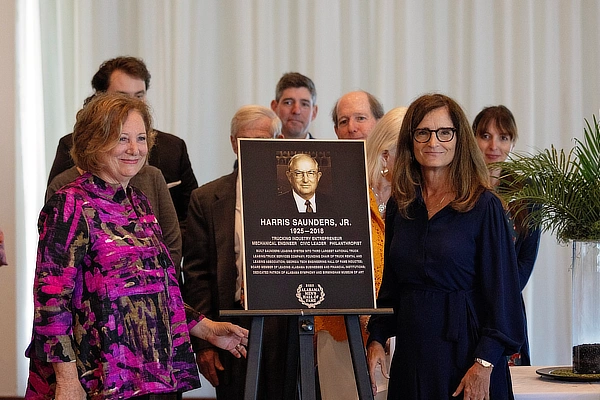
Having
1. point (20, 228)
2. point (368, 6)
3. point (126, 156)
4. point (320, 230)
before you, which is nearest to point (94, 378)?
point (126, 156)

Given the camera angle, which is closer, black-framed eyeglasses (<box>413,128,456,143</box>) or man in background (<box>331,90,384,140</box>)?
black-framed eyeglasses (<box>413,128,456,143</box>)

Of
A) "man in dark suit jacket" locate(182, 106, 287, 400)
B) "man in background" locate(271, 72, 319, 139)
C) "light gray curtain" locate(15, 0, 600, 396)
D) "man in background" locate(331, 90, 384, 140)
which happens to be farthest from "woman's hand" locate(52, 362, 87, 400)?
"light gray curtain" locate(15, 0, 600, 396)

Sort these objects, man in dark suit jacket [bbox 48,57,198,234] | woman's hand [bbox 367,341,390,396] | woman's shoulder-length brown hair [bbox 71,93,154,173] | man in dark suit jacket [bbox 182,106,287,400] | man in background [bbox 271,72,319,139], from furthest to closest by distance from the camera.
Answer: man in background [bbox 271,72,319,139]
man in dark suit jacket [bbox 48,57,198,234]
man in dark suit jacket [bbox 182,106,287,400]
woman's hand [bbox 367,341,390,396]
woman's shoulder-length brown hair [bbox 71,93,154,173]

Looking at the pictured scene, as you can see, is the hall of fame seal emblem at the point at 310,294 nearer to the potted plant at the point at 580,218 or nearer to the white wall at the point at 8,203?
the potted plant at the point at 580,218

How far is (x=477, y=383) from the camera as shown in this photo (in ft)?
8.59

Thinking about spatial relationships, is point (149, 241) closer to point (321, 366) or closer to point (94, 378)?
point (94, 378)

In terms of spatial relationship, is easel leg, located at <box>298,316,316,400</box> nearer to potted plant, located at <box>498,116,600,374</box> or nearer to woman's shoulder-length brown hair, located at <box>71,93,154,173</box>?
→ woman's shoulder-length brown hair, located at <box>71,93,154,173</box>

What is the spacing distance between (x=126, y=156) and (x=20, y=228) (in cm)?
299

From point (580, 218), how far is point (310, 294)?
42.0 inches

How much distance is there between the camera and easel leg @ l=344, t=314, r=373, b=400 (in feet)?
8.74

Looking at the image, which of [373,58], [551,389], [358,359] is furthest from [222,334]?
[373,58]

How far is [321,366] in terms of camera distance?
3145mm

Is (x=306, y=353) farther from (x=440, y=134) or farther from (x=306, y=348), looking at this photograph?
(x=440, y=134)

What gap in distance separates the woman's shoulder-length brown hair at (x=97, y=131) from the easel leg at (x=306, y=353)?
29.7 inches
